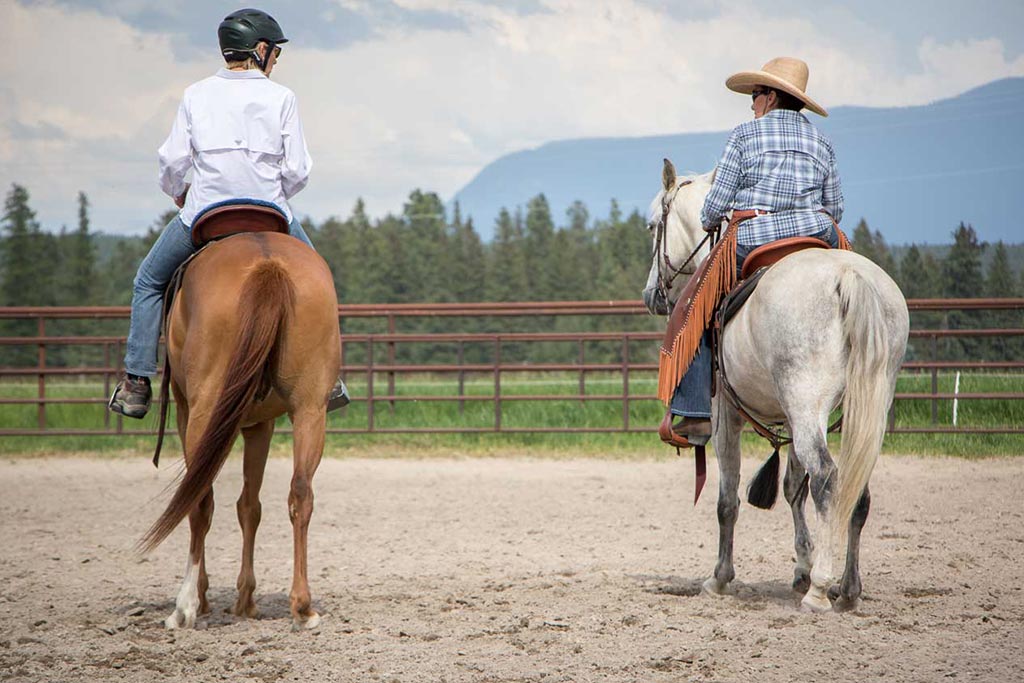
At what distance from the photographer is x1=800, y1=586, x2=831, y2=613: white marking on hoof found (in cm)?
397

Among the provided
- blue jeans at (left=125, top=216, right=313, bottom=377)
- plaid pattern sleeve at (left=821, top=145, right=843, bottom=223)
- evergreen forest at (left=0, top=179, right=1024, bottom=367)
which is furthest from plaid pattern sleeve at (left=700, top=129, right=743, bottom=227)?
evergreen forest at (left=0, top=179, right=1024, bottom=367)

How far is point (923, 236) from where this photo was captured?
12.0 meters

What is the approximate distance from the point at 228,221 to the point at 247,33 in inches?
28.5

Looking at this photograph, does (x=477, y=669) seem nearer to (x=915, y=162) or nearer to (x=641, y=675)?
(x=641, y=675)

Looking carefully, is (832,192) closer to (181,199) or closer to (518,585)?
(518,585)

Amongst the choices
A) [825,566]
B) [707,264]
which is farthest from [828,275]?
[825,566]

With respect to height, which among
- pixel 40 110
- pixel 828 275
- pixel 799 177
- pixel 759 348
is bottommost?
pixel 759 348

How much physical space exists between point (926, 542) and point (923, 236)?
7.23m

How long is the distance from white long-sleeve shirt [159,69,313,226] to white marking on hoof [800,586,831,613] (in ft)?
8.11

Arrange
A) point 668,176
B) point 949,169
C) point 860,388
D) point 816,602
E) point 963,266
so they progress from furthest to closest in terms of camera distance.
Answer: point 949,169 < point 963,266 < point 668,176 < point 816,602 < point 860,388

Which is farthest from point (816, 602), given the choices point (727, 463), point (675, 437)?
point (675, 437)

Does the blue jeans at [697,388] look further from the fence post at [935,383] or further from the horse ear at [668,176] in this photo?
the fence post at [935,383]

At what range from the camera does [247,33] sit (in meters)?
4.09

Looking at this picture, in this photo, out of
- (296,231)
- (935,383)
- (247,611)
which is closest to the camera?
(247,611)
